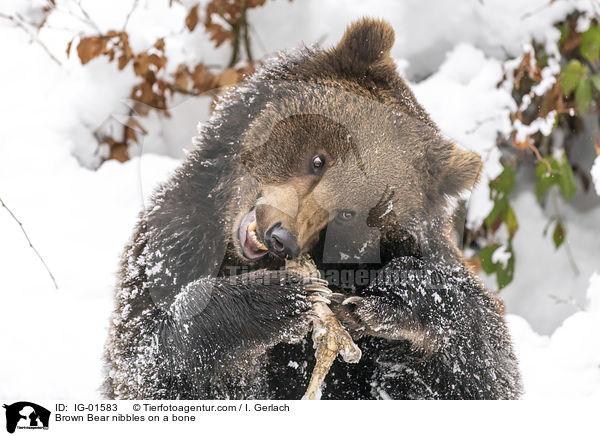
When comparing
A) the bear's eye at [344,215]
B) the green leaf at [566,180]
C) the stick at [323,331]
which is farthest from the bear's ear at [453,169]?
the green leaf at [566,180]

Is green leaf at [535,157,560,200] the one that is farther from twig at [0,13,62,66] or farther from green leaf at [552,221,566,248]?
twig at [0,13,62,66]

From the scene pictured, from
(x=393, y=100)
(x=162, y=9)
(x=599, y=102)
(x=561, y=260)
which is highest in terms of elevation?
(x=162, y=9)

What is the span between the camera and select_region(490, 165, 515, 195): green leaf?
1820 millimetres

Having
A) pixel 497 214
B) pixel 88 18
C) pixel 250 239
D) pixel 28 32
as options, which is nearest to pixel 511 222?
pixel 497 214

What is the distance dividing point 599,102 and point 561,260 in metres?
0.57

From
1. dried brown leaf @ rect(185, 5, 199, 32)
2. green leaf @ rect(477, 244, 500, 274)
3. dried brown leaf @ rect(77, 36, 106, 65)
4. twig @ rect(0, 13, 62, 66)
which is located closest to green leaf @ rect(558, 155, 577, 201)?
green leaf @ rect(477, 244, 500, 274)

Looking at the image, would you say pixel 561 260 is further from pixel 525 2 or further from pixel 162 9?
pixel 162 9

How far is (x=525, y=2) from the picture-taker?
1.83m

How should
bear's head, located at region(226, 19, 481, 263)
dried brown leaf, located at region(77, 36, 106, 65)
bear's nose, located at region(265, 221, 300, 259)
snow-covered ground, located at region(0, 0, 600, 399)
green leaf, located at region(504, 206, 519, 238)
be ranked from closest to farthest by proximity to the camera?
bear's nose, located at region(265, 221, 300, 259), bear's head, located at region(226, 19, 481, 263), snow-covered ground, located at region(0, 0, 600, 399), dried brown leaf, located at region(77, 36, 106, 65), green leaf, located at region(504, 206, 519, 238)

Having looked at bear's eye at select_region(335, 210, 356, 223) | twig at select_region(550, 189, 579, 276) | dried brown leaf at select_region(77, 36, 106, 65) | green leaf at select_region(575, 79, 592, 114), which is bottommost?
bear's eye at select_region(335, 210, 356, 223)

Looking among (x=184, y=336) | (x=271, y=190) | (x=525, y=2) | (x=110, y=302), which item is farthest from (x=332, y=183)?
(x=525, y=2)

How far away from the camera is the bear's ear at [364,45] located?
1419 mm

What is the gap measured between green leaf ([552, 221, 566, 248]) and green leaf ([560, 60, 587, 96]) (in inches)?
19.1

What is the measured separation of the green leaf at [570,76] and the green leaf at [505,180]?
33 centimetres
